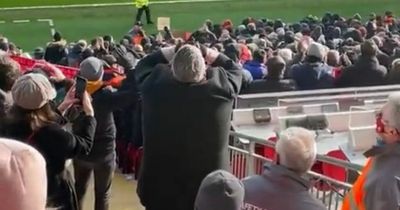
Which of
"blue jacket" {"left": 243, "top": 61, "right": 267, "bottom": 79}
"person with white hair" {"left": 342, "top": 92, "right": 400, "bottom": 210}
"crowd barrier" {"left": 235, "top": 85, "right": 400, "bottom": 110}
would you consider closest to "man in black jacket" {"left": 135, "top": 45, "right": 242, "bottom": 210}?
"person with white hair" {"left": 342, "top": 92, "right": 400, "bottom": 210}

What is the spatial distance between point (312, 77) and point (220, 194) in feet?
21.2

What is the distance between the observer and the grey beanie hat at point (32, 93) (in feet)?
18.0

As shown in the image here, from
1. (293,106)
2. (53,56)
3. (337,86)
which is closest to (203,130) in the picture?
(293,106)

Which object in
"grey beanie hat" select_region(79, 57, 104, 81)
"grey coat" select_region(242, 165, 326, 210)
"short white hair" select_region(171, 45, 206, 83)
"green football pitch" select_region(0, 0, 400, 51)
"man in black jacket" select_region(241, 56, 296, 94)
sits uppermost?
"short white hair" select_region(171, 45, 206, 83)

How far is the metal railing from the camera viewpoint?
6051 mm

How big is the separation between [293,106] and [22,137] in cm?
298

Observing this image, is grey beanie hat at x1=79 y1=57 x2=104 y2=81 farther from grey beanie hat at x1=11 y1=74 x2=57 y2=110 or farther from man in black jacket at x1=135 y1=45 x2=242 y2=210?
grey beanie hat at x1=11 y1=74 x2=57 y2=110

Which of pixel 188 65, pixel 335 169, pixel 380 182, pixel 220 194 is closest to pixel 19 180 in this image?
pixel 220 194

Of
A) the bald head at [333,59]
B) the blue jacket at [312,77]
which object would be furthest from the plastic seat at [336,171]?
the bald head at [333,59]

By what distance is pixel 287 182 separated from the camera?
15.5 ft

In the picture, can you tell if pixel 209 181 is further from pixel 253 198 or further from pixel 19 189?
pixel 19 189

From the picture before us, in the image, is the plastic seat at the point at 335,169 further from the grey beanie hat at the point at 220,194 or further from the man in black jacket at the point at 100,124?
the grey beanie hat at the point at 220,194

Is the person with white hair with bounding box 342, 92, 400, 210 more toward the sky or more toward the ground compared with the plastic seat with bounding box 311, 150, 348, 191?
more toward the sky

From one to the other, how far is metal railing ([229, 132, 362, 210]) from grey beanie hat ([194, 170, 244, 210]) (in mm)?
1357
